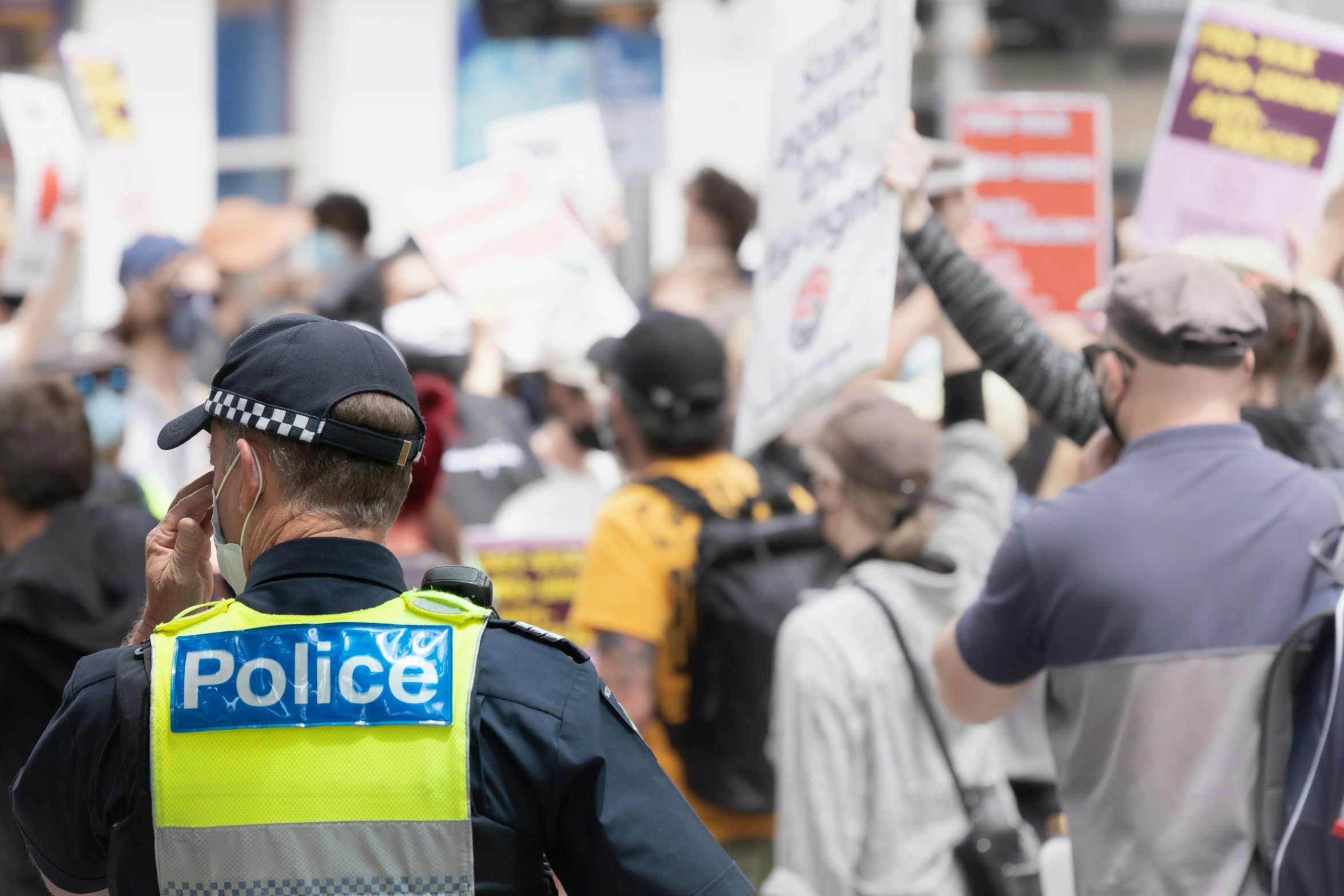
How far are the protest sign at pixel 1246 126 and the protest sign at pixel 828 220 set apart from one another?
171 cm

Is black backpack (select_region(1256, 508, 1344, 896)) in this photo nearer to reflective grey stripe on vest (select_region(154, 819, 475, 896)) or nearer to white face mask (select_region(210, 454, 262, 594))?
reflective grey stripe on vest (select_region(154, 819, 475, 896))

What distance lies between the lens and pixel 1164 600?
2.63 m

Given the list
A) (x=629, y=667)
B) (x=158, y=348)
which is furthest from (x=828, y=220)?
(x=158, y=348)

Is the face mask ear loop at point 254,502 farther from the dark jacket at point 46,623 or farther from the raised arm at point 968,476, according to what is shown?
the raised arm at point 968,476

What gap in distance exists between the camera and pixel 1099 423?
3.31 metres

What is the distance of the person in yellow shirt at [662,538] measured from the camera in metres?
3.85

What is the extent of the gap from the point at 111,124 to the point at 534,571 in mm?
2916

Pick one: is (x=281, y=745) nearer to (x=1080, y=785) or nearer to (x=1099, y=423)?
(x=1080, y=785)

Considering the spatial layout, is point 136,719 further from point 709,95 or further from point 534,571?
point 709,95

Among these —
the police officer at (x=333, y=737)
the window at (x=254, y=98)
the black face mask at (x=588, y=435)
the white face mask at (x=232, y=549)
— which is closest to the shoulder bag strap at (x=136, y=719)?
the police officer at (x=333, y=737)

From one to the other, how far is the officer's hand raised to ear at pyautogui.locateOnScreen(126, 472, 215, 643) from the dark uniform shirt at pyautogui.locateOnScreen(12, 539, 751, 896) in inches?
7.0

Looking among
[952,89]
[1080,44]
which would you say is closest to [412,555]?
[952,89]

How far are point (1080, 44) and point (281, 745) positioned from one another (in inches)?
478

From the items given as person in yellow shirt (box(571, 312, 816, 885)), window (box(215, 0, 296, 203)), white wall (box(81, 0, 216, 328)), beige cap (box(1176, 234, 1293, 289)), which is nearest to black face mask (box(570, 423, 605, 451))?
person in yellow shirt (box(571, 312, 816, 885))
